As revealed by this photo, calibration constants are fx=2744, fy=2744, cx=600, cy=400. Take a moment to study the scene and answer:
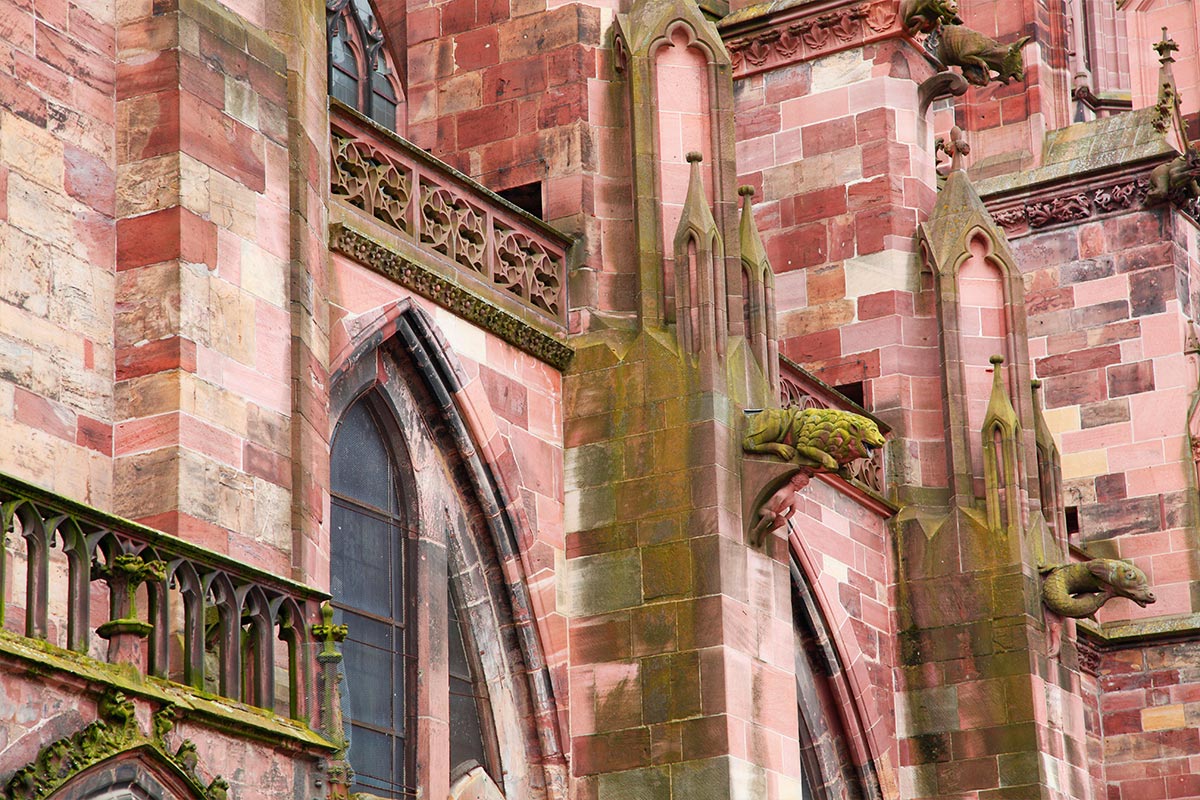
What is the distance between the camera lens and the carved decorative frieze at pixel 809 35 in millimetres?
24922

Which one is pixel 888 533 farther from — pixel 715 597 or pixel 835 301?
pixel 715 597

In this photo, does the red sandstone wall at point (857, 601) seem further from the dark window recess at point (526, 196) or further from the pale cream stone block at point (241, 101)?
the pale cream stone block at point (241, 101)

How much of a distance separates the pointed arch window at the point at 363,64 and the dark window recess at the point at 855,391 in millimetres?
4782

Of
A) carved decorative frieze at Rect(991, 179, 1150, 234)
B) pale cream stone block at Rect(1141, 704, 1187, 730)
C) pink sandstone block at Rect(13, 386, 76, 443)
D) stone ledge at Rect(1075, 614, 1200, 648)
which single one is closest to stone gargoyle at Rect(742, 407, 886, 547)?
pink sandstone block at Rect(13, 386, 76, 443)

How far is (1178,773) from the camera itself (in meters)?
27.0

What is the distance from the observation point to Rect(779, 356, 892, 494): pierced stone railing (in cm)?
2250

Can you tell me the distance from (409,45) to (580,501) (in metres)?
4.59

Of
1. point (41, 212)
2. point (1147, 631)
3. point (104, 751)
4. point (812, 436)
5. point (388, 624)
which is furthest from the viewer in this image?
point (1147, 631)

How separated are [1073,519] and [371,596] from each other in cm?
1258

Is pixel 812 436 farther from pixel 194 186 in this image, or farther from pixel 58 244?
pixel 58 244

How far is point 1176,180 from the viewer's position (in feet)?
95.1

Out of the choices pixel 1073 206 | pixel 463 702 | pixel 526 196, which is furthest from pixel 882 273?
pixel 463 702

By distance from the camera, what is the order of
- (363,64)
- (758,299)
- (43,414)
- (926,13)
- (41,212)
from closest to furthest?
(43,414) < (41,212) < (758,299) < (363,64) < (926,13)

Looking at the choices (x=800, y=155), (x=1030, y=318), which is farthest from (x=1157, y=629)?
(x=800, y=155)
